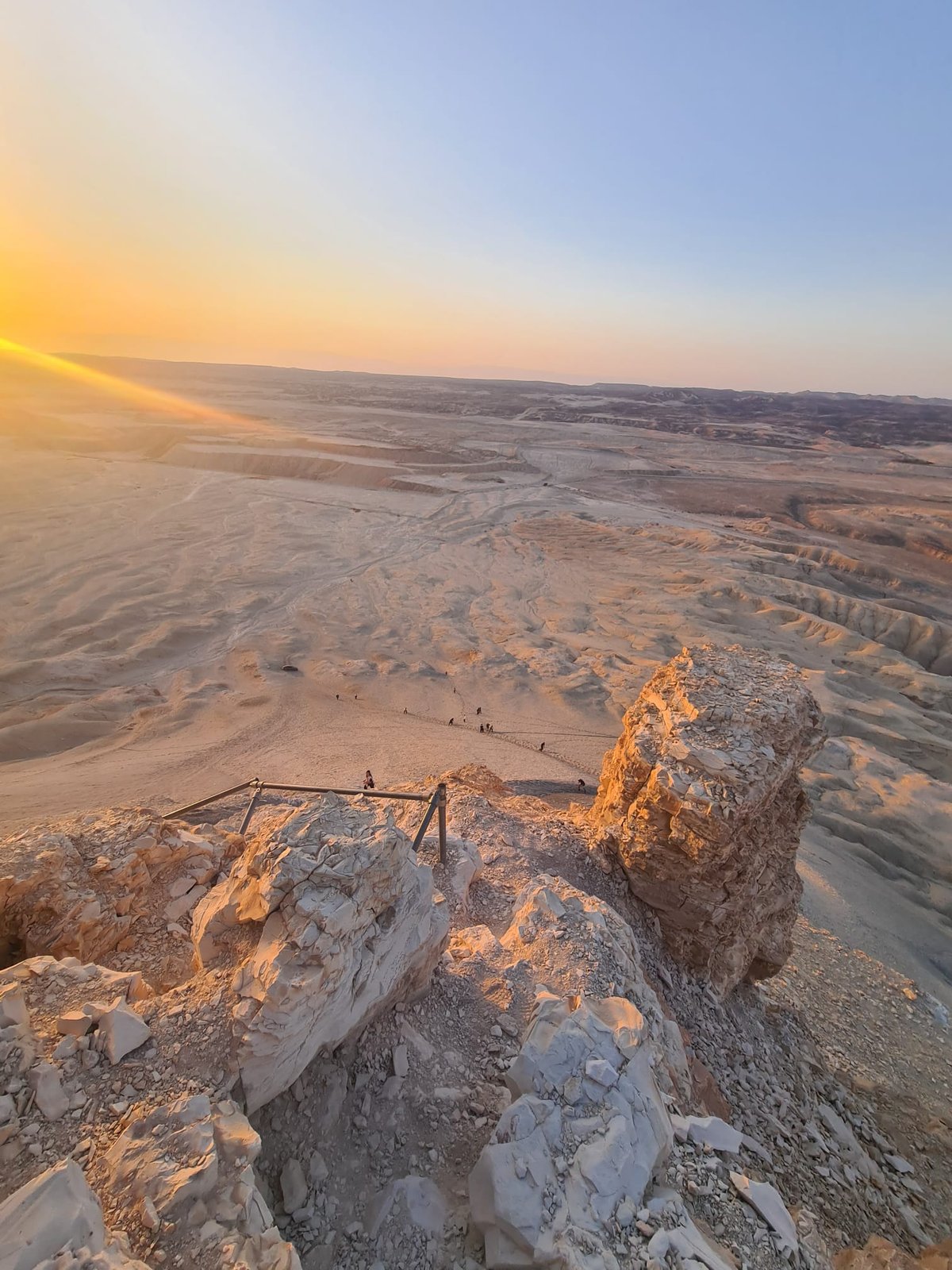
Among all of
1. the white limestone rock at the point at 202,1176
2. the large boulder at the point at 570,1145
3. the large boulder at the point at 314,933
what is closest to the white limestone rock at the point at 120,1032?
the white limestone rock at the point at 202,1176

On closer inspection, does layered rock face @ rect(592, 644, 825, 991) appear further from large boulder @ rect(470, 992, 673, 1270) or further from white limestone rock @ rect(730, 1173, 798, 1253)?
white limestone rock @ rect(730, 1173, 798, 1253)

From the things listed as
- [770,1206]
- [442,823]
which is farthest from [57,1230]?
[442,823]

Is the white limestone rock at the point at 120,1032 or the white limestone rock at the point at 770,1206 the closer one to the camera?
the white limestone rock at the point at 120,1032

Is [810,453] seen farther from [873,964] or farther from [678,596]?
[873,964]

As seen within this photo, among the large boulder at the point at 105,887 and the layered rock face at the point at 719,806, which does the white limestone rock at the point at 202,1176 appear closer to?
the large boulder at the point at 105,887

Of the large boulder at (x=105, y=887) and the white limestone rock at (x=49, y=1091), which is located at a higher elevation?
the white limestone rock at (x=49, y=1091)

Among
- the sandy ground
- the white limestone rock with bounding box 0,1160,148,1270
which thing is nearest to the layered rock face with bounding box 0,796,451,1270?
the white limestone rock with bounding box 0,1160,148,1270

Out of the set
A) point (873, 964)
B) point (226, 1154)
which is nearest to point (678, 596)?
point (873, 964)
